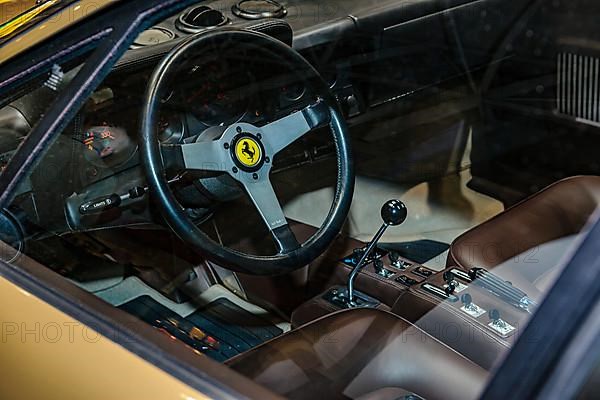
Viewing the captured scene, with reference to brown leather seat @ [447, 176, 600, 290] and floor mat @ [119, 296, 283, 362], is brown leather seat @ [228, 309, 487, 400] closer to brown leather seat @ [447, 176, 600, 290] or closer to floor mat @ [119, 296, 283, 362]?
floor mat @ [119, 296, 283, 362]

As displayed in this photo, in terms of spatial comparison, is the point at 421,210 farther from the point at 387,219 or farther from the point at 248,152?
the point at 248,152

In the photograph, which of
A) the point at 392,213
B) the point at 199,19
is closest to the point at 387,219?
the point at 392,213

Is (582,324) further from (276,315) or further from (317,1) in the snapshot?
(317,1)

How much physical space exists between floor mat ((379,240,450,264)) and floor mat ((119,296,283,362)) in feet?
1.37

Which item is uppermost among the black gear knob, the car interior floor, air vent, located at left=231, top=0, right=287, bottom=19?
air vent, located at left=231, top=0, right=287, bottom=19

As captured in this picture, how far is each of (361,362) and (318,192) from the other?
0.69 metres

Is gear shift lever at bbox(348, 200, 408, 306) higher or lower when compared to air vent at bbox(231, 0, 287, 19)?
lower

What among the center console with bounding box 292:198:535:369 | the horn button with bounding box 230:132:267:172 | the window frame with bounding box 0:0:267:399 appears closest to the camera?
the window frame with bounding box 0:0:267:399

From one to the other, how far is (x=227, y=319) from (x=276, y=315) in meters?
0.13

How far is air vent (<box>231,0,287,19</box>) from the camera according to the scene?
83.6 inches

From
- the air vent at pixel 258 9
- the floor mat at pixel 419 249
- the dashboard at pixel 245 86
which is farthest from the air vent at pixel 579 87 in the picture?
the air vent at pixel 258 9

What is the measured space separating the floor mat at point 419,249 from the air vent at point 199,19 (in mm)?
669

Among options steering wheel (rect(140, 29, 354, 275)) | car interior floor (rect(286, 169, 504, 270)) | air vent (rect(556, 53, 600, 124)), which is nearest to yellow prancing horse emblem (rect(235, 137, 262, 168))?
steering wheel (rect(140, 29, 354, 275))

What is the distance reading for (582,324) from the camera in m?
0.85
